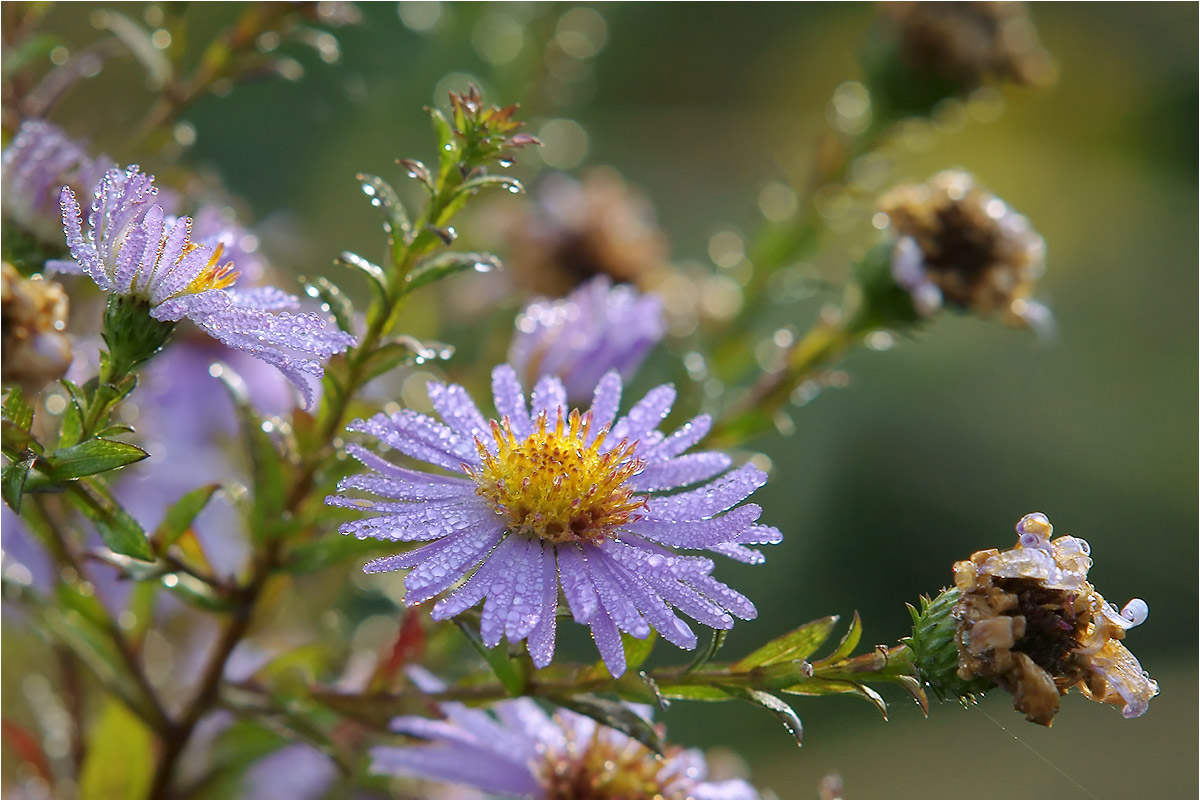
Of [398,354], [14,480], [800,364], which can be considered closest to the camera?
[14,480]

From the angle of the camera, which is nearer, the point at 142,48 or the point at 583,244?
the point at 142,48

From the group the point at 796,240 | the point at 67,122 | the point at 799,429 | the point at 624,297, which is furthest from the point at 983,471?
the point at 67,122

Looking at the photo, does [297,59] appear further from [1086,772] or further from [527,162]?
[1086,772]

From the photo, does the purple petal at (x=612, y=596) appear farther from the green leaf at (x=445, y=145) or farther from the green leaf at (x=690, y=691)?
the green leaf at (x=445, y=145)

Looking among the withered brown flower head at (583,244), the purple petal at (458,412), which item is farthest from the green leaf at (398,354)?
the withered brown flower head at (583,244)

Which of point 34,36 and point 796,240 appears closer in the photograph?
point 34,36

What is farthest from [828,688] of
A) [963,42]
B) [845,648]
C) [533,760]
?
[963,42]

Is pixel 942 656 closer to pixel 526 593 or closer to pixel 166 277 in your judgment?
pixel 526 593
